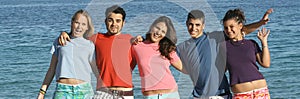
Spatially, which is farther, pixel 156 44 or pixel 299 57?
pixel 299 57

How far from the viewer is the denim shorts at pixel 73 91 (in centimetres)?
536

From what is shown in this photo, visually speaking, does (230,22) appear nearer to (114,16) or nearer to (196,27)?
(196,27)

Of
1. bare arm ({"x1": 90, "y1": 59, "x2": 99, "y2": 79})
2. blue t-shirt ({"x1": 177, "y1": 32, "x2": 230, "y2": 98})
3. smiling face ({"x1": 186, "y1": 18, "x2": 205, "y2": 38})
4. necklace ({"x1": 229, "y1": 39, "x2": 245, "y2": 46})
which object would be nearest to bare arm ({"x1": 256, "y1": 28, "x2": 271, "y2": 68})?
necklace ({"x1": 229, "y1": 39, "x2": 245, "y2": 46})

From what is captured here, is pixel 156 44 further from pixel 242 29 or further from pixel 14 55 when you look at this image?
pixel 14 55

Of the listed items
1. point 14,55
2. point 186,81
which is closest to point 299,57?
point 14,55

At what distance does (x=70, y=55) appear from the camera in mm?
5340

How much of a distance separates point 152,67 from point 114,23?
0.49m

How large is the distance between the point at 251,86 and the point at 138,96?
324 inches

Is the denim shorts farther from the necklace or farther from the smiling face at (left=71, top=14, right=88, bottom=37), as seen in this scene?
the necklace

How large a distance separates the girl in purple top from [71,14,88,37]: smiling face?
120 cm

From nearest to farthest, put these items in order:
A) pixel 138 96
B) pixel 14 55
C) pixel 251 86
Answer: pixel 251 86
pixel 138 96
pixel 14 55

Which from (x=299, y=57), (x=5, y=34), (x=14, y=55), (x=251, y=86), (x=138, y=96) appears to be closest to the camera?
(x=251, y=86)

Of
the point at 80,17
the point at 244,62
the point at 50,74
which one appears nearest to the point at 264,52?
the point at 244,62

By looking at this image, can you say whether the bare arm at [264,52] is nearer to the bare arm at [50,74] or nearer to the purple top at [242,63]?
the purple top at [242,63]
